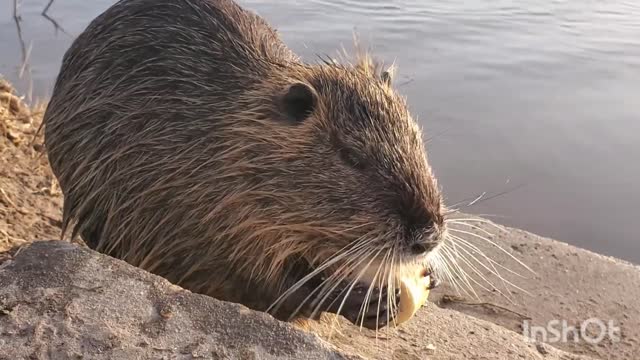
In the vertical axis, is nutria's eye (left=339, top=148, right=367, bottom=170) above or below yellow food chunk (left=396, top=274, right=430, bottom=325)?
above

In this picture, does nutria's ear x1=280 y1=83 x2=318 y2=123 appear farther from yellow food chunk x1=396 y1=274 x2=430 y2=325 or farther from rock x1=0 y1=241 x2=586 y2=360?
rock x1=0 y1=241 x2=586 y2=360

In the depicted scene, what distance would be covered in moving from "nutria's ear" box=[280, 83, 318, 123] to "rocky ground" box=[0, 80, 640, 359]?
0.65 meters

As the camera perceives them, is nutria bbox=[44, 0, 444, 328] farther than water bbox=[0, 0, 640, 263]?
No

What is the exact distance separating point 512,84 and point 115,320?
15.0 feet

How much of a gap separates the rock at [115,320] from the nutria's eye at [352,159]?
670mm

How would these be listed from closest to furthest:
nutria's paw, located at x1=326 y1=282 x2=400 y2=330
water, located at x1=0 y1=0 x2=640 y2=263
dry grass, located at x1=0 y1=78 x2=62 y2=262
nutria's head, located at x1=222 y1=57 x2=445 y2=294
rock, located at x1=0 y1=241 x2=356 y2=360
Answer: rock, located at x1=0 y1=241 x2=356 y2=360 → nutria's head, located at x1=222 y1=57 x2=445 y2=294 → nutria's paw, located at x1=326 y1=282 x2=400 y2=330 → dry grass, located at x1=0 y1=78 x2=62 y2=262 → water, located at x1=0 y1=0 x2=640 y2=263

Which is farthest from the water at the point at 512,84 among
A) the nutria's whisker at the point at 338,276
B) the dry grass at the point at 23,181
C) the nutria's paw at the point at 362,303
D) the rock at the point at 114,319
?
the rock at the point at 114,319

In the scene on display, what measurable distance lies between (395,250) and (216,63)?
3.38 ft

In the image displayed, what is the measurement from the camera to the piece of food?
255 centimetres

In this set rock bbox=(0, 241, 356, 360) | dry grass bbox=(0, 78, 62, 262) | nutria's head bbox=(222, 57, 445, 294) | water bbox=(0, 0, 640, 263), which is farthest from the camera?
water bbox=(0, 0, 640, 263)

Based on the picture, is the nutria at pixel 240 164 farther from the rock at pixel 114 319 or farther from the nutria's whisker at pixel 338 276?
the rock at pixel 114 319

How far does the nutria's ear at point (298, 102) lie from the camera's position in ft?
8.45

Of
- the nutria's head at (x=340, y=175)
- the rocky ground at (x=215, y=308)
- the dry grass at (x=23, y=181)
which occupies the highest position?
the nutria's head at (x=340, y=175)

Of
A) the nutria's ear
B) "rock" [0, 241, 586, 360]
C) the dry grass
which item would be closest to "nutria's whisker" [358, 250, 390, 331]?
"rock" [0, 241, 586, 360]
